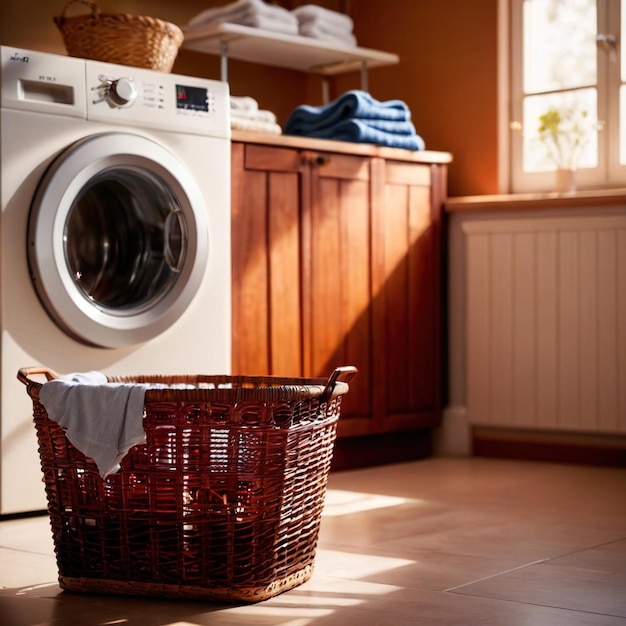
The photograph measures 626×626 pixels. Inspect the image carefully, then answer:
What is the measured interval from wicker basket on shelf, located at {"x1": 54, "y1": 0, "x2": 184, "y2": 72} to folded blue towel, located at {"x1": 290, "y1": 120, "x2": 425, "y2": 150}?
29.0 inches

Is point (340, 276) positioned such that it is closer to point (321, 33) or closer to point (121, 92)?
point (321, 33)

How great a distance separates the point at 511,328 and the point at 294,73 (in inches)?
49.6

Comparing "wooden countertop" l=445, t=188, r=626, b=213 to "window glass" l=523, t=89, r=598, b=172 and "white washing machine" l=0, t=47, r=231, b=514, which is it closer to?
"window glass" l=523, t=89, r=598, b=172

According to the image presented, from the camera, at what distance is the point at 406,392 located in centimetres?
362

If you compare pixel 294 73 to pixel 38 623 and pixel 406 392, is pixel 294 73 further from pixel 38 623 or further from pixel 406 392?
pixel 38 623

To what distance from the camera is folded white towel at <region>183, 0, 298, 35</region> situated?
3484 mm

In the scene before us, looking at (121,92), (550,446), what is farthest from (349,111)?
(550,446)

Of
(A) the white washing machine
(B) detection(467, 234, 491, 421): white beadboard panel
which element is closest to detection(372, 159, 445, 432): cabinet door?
(B) detection(467, 234, 491, 421): white beadboard panel

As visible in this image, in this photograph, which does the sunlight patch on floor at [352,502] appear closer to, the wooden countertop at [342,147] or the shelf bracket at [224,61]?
the wooden countertop at [342,147]

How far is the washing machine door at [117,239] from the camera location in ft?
8.14

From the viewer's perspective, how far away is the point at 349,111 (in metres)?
3.48

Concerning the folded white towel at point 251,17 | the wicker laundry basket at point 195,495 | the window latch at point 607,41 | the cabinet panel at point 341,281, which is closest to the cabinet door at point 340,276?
the cabinet panel at point 341,281

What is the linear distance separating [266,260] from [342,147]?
46cm

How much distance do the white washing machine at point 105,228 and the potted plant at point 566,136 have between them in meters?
1.25
